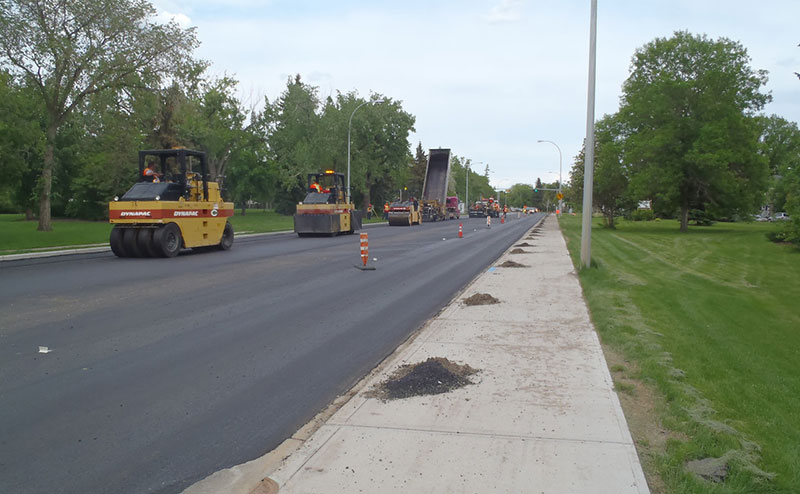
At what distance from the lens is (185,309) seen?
9.79 meters

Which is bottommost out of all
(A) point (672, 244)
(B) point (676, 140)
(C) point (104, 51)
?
(A) point (672, 244)

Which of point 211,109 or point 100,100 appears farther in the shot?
point 211,109

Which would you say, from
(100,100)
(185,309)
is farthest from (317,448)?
(100,100)

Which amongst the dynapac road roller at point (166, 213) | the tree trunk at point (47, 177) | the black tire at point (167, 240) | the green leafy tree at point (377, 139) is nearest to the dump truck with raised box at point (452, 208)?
the green leafy tree at point (377, 139)

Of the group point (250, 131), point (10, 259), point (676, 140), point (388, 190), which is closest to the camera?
point (10, 259)

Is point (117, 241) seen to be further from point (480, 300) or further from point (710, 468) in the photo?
point (710, 468)

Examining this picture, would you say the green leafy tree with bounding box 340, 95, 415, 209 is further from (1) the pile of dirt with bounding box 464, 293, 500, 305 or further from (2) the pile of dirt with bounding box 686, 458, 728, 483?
(2) the pile of dirt with bounding box 686, 458, 728, 483

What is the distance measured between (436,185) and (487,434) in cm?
5155

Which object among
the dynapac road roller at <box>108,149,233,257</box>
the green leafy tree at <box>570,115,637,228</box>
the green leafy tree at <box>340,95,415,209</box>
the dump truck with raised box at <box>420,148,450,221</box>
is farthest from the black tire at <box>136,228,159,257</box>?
the green leafy tree at <box>340,95,415,209</box>

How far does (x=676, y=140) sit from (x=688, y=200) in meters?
4.71

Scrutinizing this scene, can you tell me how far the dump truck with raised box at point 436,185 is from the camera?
53.1 meters

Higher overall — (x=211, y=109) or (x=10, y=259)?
(x=211, y=109)

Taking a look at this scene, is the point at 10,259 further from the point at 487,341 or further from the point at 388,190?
the point at 388,190

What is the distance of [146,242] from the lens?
1798 centimetres
